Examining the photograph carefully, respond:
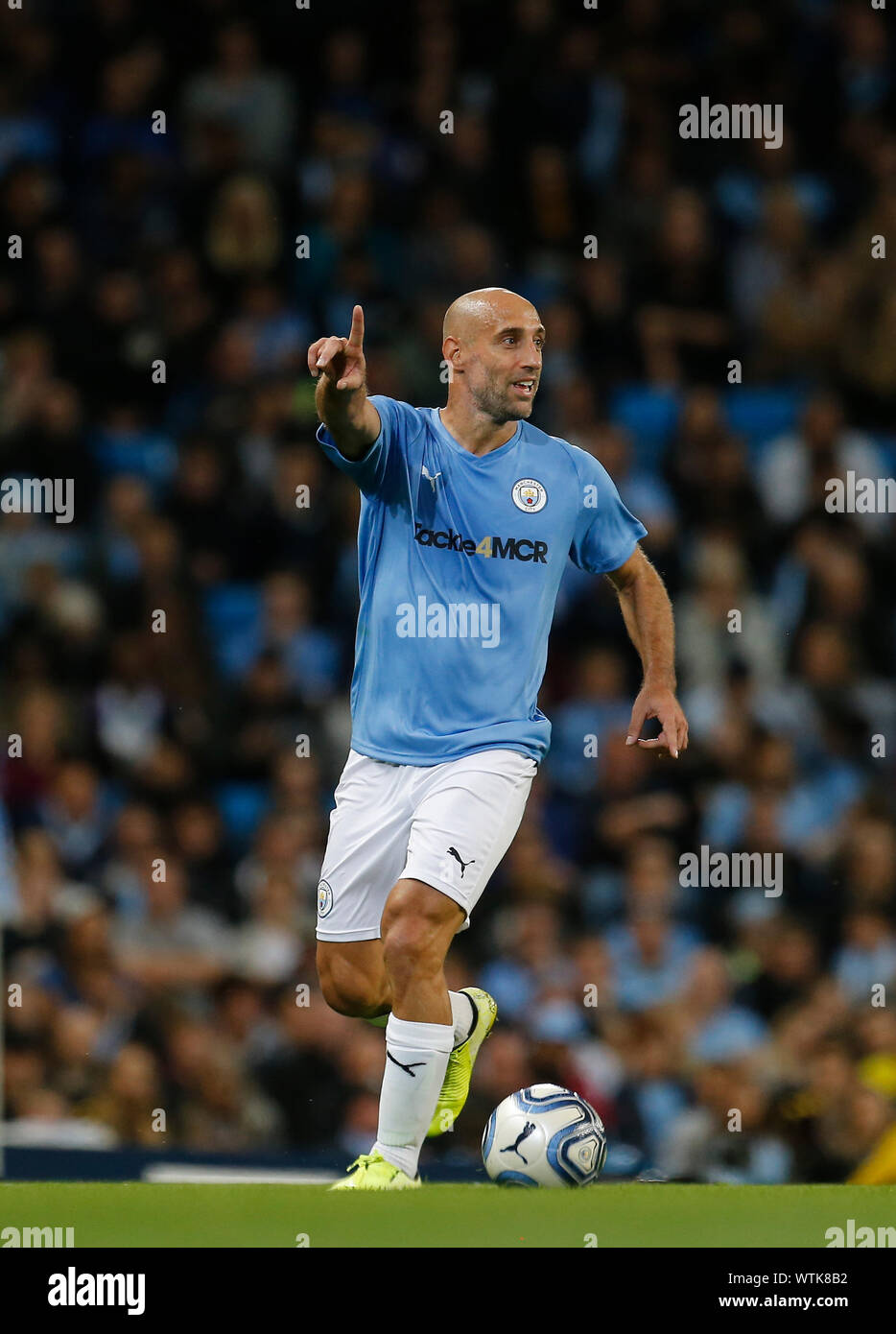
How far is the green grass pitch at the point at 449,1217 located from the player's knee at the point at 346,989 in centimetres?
95

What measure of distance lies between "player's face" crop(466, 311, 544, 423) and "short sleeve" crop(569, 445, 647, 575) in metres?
0.33

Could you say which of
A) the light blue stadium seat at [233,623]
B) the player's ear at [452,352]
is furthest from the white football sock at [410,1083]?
the light blue stadium seat at [233,623]

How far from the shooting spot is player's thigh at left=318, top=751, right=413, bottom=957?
6312 mm

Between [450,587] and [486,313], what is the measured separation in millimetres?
865

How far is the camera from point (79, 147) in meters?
13.1

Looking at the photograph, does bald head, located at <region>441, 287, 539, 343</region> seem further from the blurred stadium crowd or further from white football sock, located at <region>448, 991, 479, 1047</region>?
the blurred stadium crowd

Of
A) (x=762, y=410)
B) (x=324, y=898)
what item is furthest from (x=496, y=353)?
(x=762, y=410)

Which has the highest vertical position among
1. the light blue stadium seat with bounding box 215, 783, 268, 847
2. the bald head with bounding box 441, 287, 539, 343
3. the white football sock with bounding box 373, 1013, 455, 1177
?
the bald head with bounding box 441, 287, 539, 343

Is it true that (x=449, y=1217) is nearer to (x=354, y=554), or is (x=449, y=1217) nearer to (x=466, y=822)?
(x=466, y=822)

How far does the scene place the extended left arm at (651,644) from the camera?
6.43 metres

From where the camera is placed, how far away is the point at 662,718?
6.42 meters

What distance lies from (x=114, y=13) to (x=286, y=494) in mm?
4010

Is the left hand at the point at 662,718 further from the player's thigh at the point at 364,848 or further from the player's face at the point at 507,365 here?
the player's face at the point at 507,365

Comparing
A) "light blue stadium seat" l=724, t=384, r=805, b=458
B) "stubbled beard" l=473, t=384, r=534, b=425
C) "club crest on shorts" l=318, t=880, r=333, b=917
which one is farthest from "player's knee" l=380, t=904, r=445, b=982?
"light blue stadium seat" l=724, t=384, r=805, b=458
